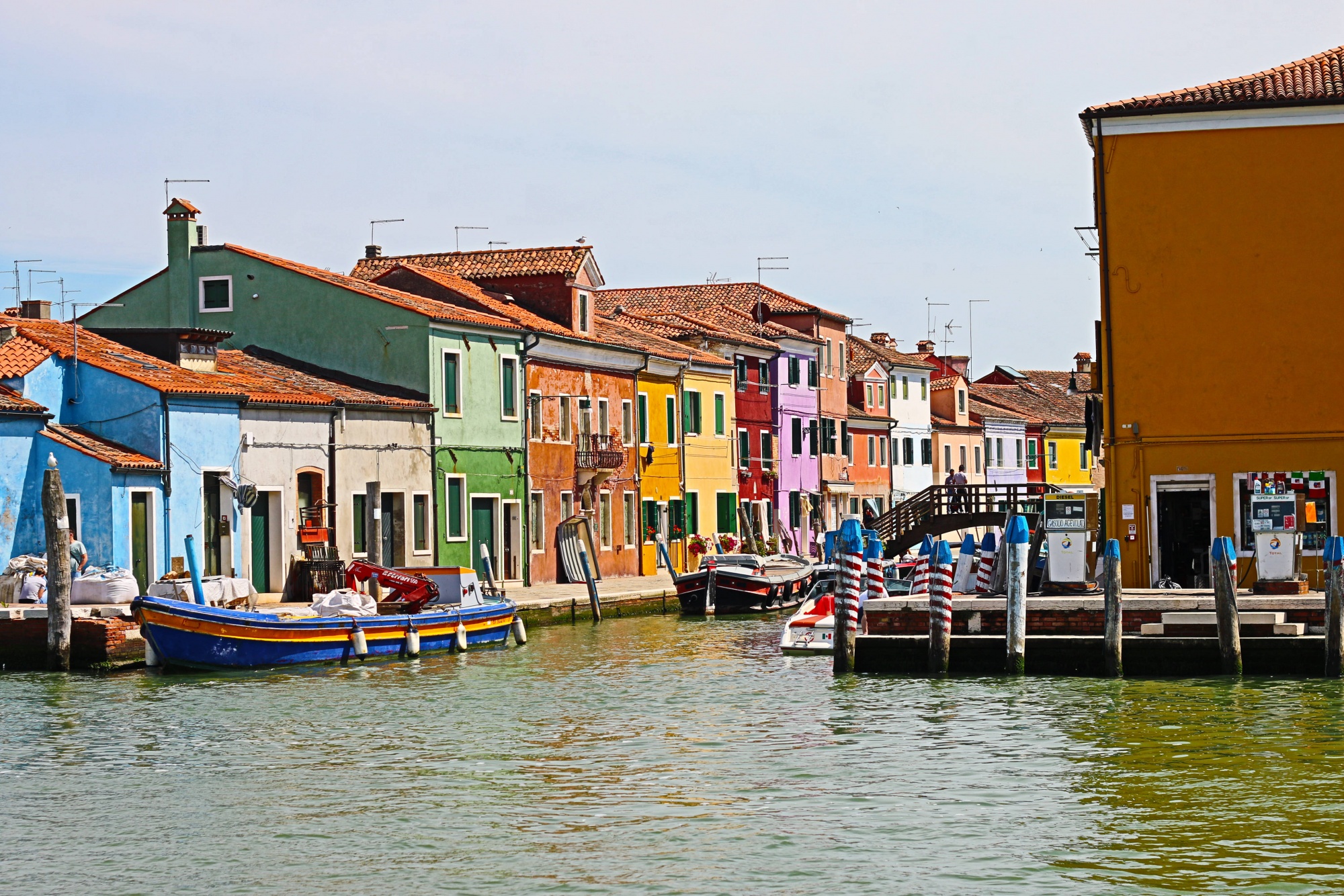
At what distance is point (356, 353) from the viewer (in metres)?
38.9

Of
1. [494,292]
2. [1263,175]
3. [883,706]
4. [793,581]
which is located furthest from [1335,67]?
[494,292]

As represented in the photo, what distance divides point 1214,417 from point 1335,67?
18.5 feet

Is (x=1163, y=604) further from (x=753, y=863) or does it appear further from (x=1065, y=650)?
(x=753, y=863)

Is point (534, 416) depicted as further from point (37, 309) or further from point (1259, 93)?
point (1259, 93)

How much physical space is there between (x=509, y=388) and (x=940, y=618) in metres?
19.9

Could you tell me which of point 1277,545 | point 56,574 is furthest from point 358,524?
point 1277,545

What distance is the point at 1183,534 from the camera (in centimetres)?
2864

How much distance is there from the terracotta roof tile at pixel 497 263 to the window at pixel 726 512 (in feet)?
32.7

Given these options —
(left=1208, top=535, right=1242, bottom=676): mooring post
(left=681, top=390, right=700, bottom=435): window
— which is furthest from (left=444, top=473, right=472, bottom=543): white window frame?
(left=1208, top=535, right=1242, bottom=676): mooring post

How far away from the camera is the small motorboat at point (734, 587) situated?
41.2 metres

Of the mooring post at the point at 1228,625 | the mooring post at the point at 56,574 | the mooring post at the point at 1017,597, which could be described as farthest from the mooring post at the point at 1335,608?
the mooring post at the point at 56,574

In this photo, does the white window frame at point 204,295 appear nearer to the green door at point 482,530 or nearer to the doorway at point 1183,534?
the green door at point 482,530

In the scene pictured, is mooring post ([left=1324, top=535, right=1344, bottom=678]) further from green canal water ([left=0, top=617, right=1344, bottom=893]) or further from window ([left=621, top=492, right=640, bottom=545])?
window ([left=621, top=492, right=640, bottom=545])

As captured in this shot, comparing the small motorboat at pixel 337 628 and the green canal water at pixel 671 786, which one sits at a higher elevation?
the small motorboat at pixel 337 628
